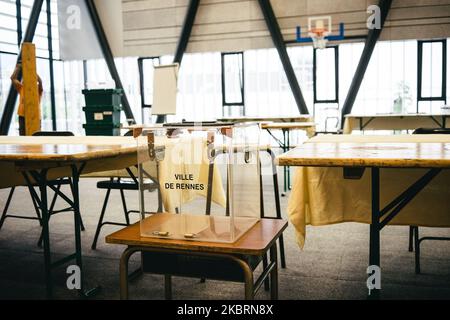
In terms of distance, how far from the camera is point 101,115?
8070mm

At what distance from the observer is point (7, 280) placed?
2.42 metres

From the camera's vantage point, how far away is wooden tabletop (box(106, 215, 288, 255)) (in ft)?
4.01

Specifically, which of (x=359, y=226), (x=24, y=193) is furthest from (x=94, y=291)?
(x=24, y=193)

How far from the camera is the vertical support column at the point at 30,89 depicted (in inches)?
209

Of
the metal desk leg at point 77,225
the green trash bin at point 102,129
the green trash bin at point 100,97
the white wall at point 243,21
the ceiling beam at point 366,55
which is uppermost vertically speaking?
the white wall at point 243,21

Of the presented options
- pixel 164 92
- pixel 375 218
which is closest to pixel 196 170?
pixel 375 218

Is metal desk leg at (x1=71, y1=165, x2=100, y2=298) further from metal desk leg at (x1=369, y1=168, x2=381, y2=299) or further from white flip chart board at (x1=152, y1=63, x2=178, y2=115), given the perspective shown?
white flip chart board at (x1=152, y1=63, x2=178, y2=115)

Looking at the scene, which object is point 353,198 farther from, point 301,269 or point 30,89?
point 30,89

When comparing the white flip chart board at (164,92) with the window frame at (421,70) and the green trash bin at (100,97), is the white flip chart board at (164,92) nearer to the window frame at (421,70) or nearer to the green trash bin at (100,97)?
the green trash bin at (100,97)

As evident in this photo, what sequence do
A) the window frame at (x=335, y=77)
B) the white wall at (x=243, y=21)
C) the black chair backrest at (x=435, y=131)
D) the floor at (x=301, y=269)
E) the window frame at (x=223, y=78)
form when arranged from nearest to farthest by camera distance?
1. the floor at (x=301, y=269)
2. the black chair backrest at (x=435, y=131)
3. the white wall at (x=243, y=21)
4. the window frame at (x=335, y=77)
5. the window frame at (x=223, y=78)

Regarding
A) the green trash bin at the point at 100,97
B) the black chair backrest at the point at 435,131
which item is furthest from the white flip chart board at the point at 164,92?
the black chair backrest at the point at 435,131

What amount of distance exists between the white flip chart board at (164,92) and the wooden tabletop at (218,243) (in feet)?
13.3

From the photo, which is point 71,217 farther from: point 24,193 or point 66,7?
point 66,7

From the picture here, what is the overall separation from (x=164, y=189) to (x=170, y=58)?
828 centimetres
